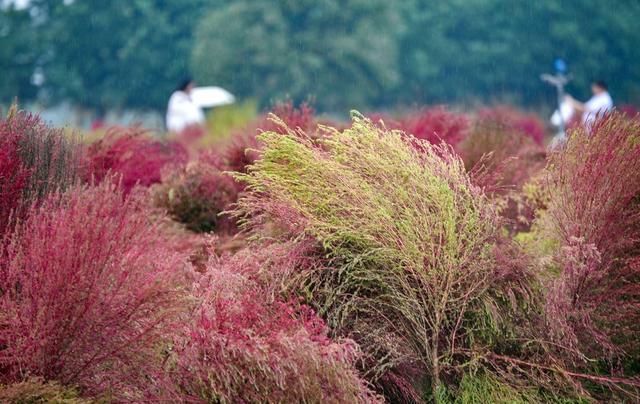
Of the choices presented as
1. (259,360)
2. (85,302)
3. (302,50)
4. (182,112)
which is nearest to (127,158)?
(85,302)

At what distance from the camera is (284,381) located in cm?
537

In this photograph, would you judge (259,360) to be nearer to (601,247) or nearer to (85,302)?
(85,302)

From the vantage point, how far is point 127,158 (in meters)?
9.80

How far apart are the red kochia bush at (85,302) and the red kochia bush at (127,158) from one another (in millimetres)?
A: 3291

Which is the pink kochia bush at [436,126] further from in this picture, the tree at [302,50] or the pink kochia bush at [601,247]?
the tree at [302,50]

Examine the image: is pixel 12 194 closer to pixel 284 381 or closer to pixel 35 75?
pixel 284 381

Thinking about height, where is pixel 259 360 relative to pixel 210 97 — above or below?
above

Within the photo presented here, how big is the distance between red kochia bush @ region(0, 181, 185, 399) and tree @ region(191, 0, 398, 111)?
41.9 meters

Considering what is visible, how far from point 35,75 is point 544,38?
90.5 ft

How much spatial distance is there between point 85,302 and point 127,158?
4.65 metres

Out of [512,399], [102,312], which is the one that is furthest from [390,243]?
[102,312]

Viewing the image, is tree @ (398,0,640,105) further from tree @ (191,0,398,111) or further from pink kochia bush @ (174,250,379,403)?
pink kochia bush @ (174,250,379,403)

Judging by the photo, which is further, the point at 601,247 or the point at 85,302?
the point at 601,247

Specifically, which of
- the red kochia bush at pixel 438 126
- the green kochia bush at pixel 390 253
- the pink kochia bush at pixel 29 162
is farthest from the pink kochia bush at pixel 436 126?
the pink kochia bush at pixel 29 162
